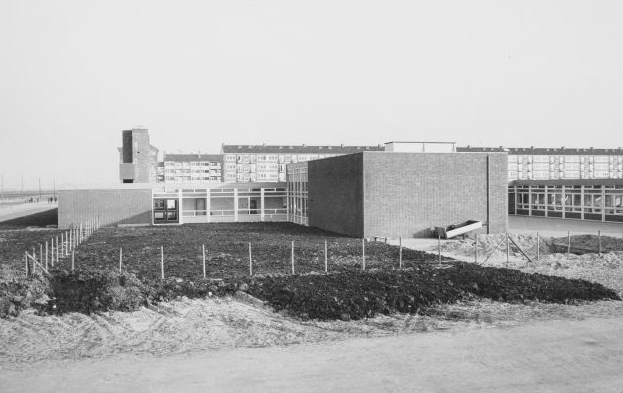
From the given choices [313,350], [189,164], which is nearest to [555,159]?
[189,164]

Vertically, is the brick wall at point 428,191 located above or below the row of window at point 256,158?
below

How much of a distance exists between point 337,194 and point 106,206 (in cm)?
1904

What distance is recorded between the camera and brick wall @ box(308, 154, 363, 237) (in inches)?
1284

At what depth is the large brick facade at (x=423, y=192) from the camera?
105 ft

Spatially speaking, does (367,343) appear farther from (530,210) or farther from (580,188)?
(530,210)

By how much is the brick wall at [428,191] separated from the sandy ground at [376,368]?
20.0 m

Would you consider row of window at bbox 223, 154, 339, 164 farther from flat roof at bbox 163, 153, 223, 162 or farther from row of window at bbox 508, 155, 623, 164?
row of window at bbox 508, 155, 623, 164

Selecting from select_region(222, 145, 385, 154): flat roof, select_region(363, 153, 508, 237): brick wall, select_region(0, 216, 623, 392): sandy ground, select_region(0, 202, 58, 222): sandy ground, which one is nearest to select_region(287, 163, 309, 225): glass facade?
select_region(363, 153, 508, 237): brick wall

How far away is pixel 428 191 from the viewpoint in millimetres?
32438

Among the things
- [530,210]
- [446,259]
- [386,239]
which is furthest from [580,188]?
[446,259]

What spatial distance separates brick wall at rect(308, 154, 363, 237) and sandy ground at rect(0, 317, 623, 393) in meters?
20.5

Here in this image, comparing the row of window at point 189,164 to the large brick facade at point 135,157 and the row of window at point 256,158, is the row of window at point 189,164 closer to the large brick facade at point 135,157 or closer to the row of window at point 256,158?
the row of window at point 256,158

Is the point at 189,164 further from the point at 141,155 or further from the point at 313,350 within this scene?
the point at 313,350

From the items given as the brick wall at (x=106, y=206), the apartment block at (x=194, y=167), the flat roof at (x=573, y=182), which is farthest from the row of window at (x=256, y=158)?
the brick wall at (x=106, y=206)
